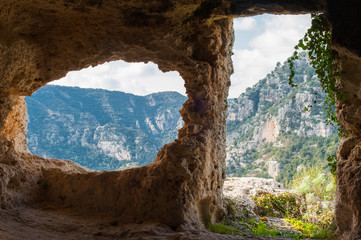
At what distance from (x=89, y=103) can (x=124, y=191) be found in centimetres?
8857

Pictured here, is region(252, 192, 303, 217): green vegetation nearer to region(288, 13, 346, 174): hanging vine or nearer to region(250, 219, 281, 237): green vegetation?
region(250, 219, 281, 237): green vegetation

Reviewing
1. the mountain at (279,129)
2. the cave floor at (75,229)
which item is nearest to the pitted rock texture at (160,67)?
the cave floor at (75,229)

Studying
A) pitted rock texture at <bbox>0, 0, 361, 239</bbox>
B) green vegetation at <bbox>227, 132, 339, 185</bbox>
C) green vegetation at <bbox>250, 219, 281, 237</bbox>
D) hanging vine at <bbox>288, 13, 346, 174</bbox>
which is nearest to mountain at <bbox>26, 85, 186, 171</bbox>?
green vegetation at <bbox>227, 132, 339, 185</bbox>

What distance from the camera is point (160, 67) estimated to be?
21.9 feet

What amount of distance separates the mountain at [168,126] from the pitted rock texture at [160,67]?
749 inches

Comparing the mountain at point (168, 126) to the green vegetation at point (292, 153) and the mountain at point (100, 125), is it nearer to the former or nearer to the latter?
the green vegetation at point (292, 153)

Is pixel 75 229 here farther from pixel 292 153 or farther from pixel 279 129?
pixel 279 129

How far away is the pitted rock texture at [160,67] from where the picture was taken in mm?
4910

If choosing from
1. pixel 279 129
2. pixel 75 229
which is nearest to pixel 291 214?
pixel 75 229

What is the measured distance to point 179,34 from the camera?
231 inches

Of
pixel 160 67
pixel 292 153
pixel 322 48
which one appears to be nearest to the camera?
pixel 322 48

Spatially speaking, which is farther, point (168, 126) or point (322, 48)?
point (168, 126)

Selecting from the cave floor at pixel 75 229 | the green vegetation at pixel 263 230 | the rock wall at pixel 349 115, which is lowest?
the green vegetation at pixel 263 230

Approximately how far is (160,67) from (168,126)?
276ft
